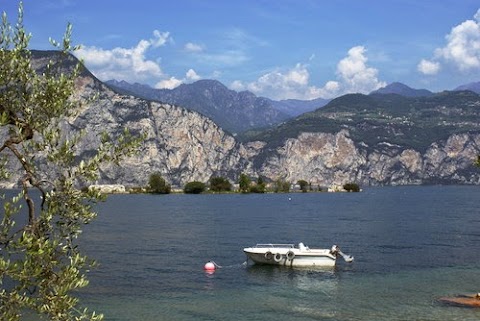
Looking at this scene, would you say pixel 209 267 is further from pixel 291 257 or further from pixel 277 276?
pixel 291 257

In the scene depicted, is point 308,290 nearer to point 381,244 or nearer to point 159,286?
point 159,286

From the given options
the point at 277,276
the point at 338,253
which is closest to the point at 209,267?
the point at 277,276

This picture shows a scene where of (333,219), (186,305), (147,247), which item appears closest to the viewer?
(186,305)

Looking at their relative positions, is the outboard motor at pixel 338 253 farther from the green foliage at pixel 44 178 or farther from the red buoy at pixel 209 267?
the green foliage at pixel 44 178

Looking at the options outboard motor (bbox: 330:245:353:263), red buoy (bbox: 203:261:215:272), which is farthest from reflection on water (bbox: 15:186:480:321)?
outboard motor (bbox: 330:245:353:263)

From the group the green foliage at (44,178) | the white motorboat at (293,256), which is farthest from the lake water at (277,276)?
the green foliage at (44,178)

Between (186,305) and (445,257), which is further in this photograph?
(445,257)

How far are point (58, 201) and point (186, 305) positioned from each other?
1348 inches

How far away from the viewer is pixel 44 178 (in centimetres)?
1366

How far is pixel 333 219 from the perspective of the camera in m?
140

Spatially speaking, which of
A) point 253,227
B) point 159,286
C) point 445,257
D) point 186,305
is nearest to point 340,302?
point 186,305

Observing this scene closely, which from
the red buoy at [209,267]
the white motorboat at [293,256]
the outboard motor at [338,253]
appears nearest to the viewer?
the red buoy at [209,267]

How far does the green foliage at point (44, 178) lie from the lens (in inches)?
514

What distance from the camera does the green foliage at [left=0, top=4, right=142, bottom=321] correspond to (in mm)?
13055
